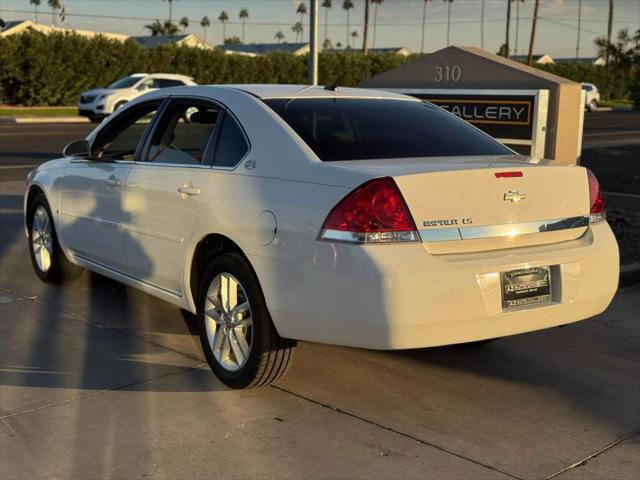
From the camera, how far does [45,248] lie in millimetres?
6844

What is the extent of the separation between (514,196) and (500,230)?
0.62ft

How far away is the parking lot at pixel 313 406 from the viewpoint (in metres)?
3.74

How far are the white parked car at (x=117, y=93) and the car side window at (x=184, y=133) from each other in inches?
995

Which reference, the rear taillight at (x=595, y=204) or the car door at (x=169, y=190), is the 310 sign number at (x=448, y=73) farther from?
the rear taillight at (x=595, y=204)

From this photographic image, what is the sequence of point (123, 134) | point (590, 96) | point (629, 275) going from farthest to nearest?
point (590, 96)
point (629, 275)
point (123, 134)

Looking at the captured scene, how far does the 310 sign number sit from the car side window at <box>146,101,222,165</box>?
4.82 metres

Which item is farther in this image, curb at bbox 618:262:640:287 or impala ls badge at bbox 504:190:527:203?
curb at bbox 618:262:640:287

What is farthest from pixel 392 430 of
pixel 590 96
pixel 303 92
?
pixel 590 96

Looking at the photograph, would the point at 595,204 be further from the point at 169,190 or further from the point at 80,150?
the point at 80,150

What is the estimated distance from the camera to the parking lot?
147 inches

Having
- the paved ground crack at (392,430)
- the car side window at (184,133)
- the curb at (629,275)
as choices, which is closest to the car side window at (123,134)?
the car side window at (184,133)

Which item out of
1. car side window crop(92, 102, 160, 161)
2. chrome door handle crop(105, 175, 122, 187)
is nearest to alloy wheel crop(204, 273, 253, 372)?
chrome door handle crop(105, 175, 122, 187)

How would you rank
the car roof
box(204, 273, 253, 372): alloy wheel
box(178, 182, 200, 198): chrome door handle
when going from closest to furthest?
box(204, 273, 253, 372): alloy wheel → box(178, 182, 200, 198): chrome door handle → the car roof

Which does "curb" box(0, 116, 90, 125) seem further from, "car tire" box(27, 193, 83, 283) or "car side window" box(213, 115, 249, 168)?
"car side window" box(213, 115, 249, 168)
